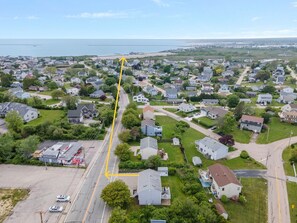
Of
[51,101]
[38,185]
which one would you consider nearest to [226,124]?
[38,185]

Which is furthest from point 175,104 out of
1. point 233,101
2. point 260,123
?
point 260,123

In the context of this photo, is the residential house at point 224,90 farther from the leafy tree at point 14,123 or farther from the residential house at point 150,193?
the leafy tree at point 14,123

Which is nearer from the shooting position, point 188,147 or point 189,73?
point 188,147

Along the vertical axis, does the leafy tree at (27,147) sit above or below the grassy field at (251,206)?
above

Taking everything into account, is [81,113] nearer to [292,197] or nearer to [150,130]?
[150,130]

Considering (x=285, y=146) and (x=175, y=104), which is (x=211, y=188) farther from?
(x=175, y=104)

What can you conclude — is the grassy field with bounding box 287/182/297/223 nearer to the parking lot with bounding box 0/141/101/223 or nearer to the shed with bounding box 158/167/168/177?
the shed with bounding box 158/167/168/177

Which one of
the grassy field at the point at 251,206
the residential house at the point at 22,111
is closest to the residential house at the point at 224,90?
the grassy field at the point at 251,206
